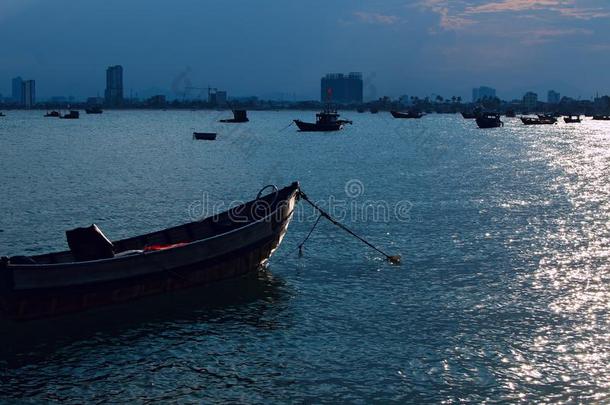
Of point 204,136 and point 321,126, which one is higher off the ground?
point 321,126

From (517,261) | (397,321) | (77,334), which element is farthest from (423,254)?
(77,334)

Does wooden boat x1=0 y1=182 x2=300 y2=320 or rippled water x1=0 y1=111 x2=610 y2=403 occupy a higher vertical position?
wooden boat x1=0 y1=182 x2=300 y2=320

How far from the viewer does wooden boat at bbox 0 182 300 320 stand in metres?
17.4

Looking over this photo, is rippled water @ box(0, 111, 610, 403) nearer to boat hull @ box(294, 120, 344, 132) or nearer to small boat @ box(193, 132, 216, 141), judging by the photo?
small boat @ box(193, 132, 216, 141)

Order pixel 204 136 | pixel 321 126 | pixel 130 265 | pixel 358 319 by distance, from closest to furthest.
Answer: pixel 130 265, pixel 358 319, pixel 204 136, pixel 321 126

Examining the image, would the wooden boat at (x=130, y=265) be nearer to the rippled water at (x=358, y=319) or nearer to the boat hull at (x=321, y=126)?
the rippled water at (x=358, y=319)

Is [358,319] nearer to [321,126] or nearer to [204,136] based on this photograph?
[204,136]

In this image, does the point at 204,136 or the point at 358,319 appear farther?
the point at 204,136

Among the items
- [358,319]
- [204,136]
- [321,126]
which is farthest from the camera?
[321,126]

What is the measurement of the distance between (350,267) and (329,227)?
848 centimetres

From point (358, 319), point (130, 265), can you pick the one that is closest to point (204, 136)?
point (130, 265)

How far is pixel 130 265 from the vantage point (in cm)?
1917

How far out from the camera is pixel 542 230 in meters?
34.4

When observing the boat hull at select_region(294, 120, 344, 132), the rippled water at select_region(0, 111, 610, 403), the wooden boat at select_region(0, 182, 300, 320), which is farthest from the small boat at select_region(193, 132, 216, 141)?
the wooden boat at select_region(0, 182, 300, 320)
